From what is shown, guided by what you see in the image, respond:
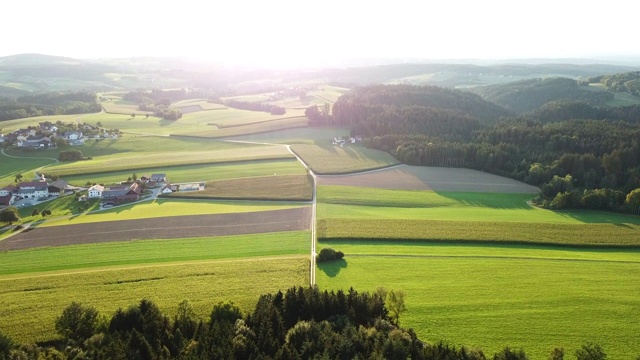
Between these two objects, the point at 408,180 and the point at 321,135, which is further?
the point at 321,135

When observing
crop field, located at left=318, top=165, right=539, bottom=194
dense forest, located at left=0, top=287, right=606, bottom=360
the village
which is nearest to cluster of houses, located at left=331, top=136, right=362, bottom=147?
crop field, located at left=318, top=165, right=539, bottom=194

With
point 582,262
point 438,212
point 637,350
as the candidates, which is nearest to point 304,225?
point 438,212

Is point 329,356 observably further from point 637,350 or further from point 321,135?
point 321,135

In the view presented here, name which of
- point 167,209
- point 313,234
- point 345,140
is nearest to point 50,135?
point 167,209

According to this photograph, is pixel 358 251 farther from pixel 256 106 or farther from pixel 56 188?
pixel 256 106

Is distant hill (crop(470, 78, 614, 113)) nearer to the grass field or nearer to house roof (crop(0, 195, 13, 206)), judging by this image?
the grass field

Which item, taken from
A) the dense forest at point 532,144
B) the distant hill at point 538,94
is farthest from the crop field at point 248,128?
the distant hill at point 538,94
